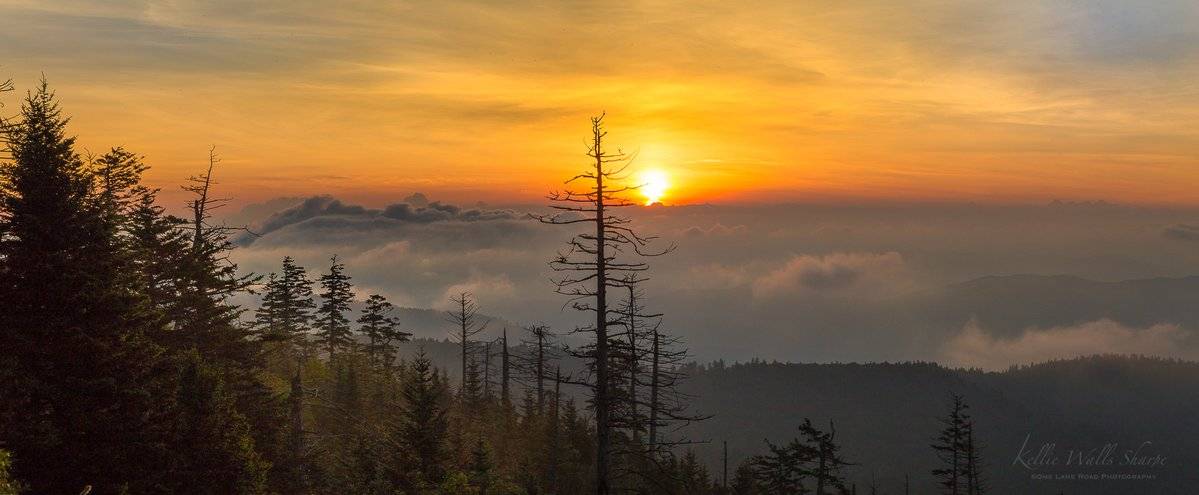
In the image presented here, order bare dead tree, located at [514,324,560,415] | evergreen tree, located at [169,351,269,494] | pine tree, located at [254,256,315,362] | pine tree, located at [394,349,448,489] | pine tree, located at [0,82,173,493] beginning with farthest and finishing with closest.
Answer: pine tree, located at [254,256,315,362]
bare dead tree, located at [514,324,560,415]
pine tree, located at [394,349,448,489]
evergreen tree, located at [169,351,269,494]
pine tree, located at [0,82,173,493]

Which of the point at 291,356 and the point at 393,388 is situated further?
the point at 291,356

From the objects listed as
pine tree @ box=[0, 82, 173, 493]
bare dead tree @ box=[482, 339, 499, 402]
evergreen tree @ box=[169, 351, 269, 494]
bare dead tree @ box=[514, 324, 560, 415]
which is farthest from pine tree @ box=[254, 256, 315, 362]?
pine tree @ box=[0, 82, 173, 493]

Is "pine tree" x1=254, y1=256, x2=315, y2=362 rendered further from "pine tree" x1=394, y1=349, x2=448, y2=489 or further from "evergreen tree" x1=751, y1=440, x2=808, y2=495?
"evergreen tree" x1=751, y1=440, x2=808, y2=495

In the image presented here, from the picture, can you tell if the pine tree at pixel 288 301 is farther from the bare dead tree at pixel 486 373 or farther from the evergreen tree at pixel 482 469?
the evergreen tree at pixel 482 469

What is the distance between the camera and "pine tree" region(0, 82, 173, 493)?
733 inches

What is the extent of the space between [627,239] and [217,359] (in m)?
18.6

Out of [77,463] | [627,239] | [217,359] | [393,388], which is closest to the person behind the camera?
[77,463]

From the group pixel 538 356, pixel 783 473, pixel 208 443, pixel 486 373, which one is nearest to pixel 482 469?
pixel 208 443

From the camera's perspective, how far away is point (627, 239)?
891 inches

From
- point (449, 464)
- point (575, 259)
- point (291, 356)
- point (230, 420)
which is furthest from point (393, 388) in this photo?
point (575, 259)

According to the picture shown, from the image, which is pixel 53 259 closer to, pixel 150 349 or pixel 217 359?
pixel 150 349

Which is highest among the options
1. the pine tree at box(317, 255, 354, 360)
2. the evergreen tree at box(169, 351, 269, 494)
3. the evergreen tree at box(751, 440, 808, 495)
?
the pine tree at box(317, 255, 354, 360)

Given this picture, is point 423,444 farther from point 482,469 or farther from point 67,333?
point 67,333

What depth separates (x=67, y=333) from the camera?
761 inches
